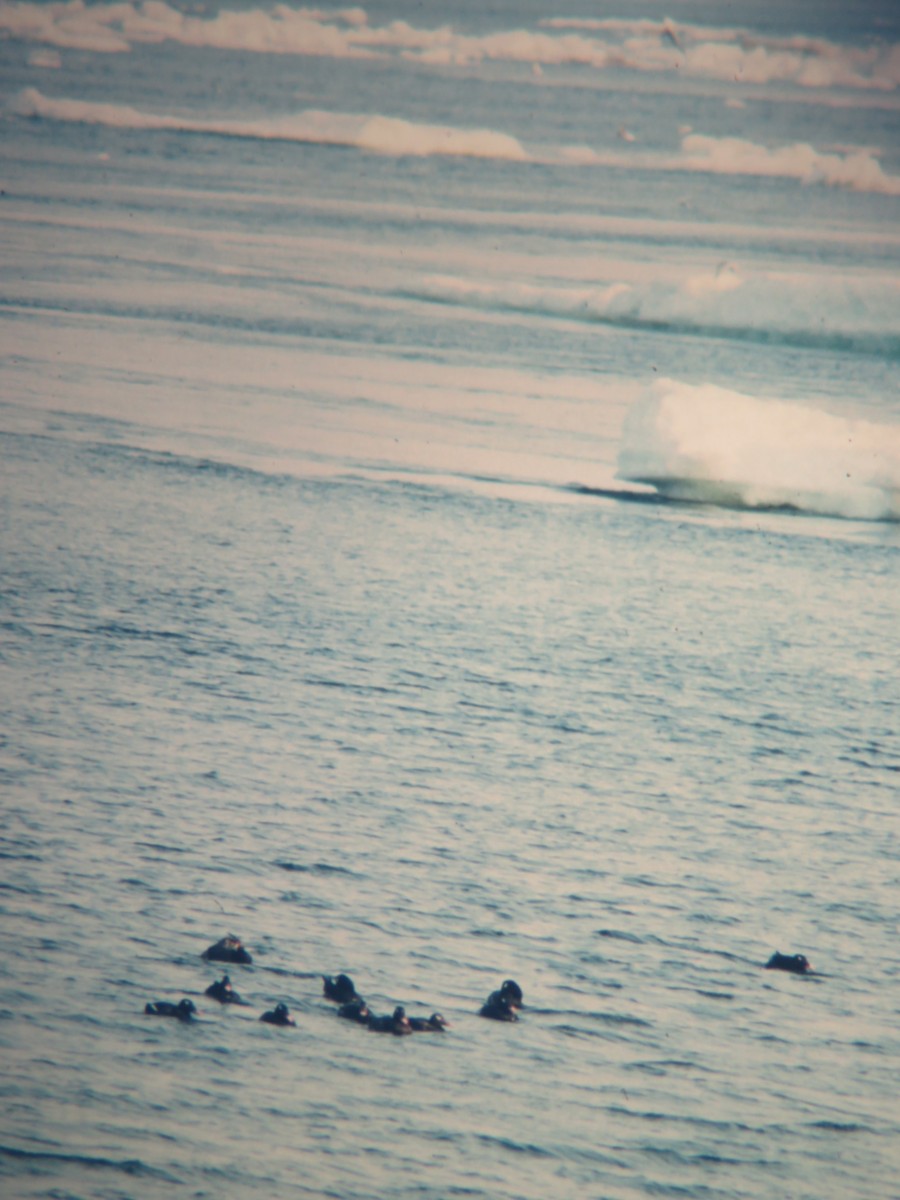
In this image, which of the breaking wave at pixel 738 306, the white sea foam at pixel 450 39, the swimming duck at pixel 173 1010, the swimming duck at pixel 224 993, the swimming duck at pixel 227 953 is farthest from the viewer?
the white sea foam at pixel 450 39

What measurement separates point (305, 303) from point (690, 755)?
1070 centimetres

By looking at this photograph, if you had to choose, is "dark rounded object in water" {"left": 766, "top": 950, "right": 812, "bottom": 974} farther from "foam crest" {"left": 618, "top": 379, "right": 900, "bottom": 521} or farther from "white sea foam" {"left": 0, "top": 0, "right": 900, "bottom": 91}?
"white sea foam" {"left": 0, "top": 0, "right": 900, "bottom": 91}

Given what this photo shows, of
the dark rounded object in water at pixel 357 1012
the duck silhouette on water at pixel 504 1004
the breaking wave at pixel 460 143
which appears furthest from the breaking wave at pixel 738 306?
the dark rounded object in water at pixel 357 1012

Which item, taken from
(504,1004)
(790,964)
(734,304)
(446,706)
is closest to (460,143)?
(734,304)

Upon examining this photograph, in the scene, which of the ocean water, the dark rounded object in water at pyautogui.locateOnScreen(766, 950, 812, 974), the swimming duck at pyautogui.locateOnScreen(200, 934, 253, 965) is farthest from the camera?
the dark rounded object in water at pyautogui.locateOnScreen(766, 950, 812, 974)

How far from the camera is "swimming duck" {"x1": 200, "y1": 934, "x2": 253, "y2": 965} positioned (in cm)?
507

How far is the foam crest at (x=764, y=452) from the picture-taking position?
11.4 m

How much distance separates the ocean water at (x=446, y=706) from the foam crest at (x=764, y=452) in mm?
28

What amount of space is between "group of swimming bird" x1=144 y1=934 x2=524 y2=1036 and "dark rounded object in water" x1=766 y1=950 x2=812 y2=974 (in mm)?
895

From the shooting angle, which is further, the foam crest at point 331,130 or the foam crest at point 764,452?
the foam crest at point 331,130

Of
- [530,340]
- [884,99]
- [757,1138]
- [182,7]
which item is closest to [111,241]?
[530,340]

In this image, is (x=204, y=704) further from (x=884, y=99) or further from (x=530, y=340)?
(x=884, y=99)

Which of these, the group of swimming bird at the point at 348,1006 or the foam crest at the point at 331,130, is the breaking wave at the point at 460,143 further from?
the group of swimming bird at the point at 348,1006

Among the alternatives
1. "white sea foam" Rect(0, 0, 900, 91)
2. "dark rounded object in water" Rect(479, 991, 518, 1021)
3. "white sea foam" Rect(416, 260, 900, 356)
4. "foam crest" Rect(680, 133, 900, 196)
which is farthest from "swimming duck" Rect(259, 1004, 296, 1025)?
"foam crest" Rect(680, 133, 900, 196)
